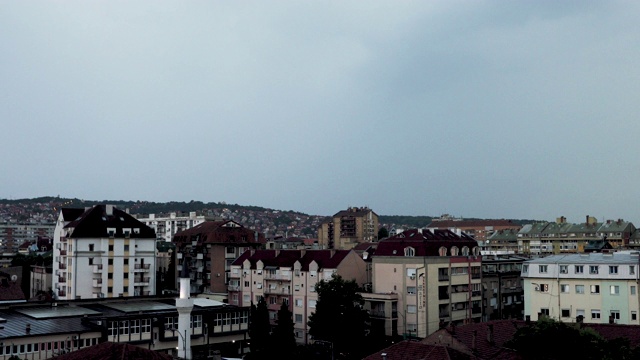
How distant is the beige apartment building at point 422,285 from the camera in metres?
67.4

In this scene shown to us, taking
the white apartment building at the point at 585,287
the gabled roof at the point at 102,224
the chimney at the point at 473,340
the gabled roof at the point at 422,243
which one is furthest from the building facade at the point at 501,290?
the gabled roof at the point at 102,224

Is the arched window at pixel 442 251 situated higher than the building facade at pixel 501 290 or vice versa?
the arched window at pixel 442 251

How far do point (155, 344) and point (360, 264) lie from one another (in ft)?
87.4

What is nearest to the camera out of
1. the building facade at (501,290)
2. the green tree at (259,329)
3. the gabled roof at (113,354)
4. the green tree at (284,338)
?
the gabled roof at (113,354)

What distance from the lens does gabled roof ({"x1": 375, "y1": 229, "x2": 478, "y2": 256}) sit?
68.7m

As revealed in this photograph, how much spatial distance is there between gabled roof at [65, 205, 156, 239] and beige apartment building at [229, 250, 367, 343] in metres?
14.8

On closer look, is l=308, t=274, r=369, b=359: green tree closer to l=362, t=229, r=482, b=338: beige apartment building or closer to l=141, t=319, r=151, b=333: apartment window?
l=362, t=229, r=482, b=338: beige apartment building

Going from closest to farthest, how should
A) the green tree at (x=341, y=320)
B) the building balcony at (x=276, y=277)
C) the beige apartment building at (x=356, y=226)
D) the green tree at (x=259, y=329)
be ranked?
the green tree at (x=341, y=320) → the green tree at (x=259, y=329) → the building balcony at (x=276, y=277) → the beige apartment building at (x=356, y=226)

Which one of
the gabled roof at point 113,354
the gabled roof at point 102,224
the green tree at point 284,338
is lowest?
the green tree at point 284,338

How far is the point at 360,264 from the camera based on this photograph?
7681cm

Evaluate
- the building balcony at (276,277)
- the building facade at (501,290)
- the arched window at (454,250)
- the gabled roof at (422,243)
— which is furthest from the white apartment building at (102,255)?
the building facade at (501,290)

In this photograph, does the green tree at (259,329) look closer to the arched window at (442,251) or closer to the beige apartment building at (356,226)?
the arched window at (442,251)

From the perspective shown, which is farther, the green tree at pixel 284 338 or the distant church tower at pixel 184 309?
the green tree at pixel 284 338

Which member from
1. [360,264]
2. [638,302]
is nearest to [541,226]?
[360,264]
